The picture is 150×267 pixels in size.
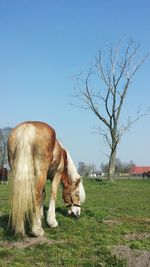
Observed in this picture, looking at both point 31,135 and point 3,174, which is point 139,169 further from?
point 31,135

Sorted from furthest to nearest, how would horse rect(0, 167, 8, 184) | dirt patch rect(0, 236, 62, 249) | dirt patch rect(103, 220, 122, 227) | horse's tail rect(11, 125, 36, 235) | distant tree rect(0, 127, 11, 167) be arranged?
1. distant tree rect(0, 127, 11, 167)
2. horse rect(0, 167, 8, 184)
3. dirt patch rect(103, 220, 122, 227)
4. horse's tail rect(11, 125, 36, 235)
5. dirt patch rect(0, 236, 62, 249)

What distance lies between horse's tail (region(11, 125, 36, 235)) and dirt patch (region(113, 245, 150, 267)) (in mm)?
1890

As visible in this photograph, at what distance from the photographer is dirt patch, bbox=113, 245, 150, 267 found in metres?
6.98

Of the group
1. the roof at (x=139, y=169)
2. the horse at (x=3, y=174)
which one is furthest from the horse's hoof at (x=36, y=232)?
the roof at (x=139, y=169)

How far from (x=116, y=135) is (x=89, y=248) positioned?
30.9 metres

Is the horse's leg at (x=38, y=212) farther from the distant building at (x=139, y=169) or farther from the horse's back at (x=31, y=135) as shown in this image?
the distant building at (x=139, y=169)

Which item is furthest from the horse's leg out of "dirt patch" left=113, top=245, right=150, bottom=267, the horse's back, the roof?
the roof

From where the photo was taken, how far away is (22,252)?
24.9 feet

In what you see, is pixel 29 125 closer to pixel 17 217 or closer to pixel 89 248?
pixel 17 217

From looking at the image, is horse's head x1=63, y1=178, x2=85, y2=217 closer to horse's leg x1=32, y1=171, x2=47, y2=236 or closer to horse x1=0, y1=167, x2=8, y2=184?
horse's leg x1=32, y1=171, x2=47, y2=236

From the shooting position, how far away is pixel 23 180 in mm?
8539

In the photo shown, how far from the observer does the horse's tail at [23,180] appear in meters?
8.38

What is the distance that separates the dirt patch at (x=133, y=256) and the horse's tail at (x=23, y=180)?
189cm

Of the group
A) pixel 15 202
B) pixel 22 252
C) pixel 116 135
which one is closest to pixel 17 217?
pixel 15 202
